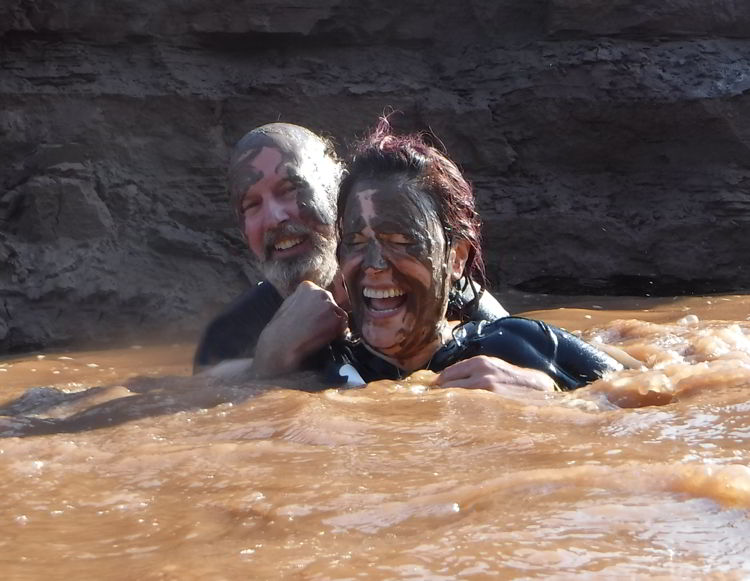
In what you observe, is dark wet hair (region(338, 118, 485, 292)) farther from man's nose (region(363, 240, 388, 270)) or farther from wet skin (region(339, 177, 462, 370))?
man's nose (region(363, 240, 388, 270))

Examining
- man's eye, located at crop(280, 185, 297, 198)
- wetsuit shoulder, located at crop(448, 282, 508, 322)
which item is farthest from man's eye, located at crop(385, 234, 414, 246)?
man's eye, located at crop(280, 185, 297, 198)

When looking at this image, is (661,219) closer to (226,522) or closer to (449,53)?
(449,53)

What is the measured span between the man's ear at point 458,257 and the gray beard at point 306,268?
0.72 m

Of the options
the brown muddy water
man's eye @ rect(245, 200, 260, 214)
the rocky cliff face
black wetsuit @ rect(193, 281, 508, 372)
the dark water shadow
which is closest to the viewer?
the brown muddy water

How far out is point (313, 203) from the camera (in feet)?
13.4

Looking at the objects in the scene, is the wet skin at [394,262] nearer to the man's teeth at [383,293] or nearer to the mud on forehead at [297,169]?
the man's teeth at [383,293]

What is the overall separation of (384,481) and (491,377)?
94cm

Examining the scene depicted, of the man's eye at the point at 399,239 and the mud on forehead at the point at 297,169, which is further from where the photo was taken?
→ the mud on forehead at the point at 297,169

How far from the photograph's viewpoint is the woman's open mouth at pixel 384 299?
331 centimetres

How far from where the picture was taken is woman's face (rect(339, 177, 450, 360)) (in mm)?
3287

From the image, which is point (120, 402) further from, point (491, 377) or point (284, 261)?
point (491, 377)

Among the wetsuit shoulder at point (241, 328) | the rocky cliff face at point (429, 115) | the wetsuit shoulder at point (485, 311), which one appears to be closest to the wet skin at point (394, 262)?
the wetsuit shoulder at point (485, 311)

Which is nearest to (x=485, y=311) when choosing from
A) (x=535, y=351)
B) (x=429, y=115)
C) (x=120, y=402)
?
(x=535, y=351)

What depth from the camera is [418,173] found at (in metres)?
3.38
